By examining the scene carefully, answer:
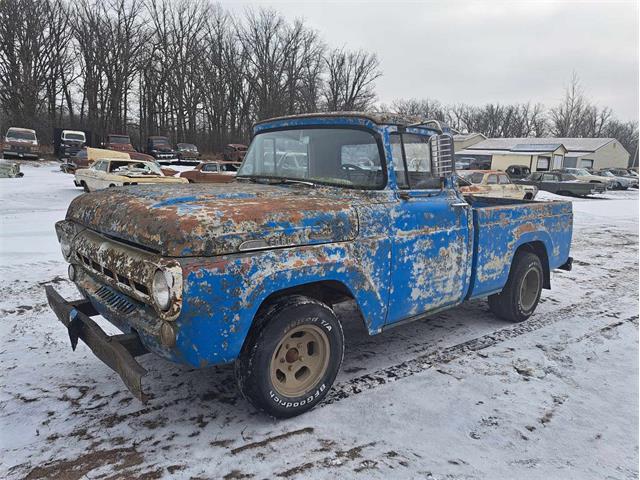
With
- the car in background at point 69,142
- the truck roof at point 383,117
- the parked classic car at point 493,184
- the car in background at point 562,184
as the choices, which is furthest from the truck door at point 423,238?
the car in background at point 69,142

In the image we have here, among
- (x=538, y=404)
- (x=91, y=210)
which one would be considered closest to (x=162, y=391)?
(x=91, y=210)

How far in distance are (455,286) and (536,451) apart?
5.23ft

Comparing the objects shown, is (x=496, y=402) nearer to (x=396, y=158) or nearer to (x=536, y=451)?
(x=536, y=451)

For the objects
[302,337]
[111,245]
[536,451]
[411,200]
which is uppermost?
[411,200]

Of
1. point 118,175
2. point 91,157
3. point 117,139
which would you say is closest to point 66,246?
point 118,175

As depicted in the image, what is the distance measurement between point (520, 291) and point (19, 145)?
3099cm

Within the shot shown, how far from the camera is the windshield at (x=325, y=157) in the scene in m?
3.68

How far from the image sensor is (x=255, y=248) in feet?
8.98

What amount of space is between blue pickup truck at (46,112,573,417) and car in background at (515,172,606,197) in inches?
914

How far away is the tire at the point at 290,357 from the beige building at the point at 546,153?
43.7 meters

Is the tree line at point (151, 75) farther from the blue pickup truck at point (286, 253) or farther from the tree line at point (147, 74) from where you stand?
the blue pickup truck at point (286, 253)

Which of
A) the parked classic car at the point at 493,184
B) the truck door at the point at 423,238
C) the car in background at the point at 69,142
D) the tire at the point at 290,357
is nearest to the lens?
the tire at the point at 290,357

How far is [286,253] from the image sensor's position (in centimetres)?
286

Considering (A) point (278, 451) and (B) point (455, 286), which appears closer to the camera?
(A) point (278, 451)
